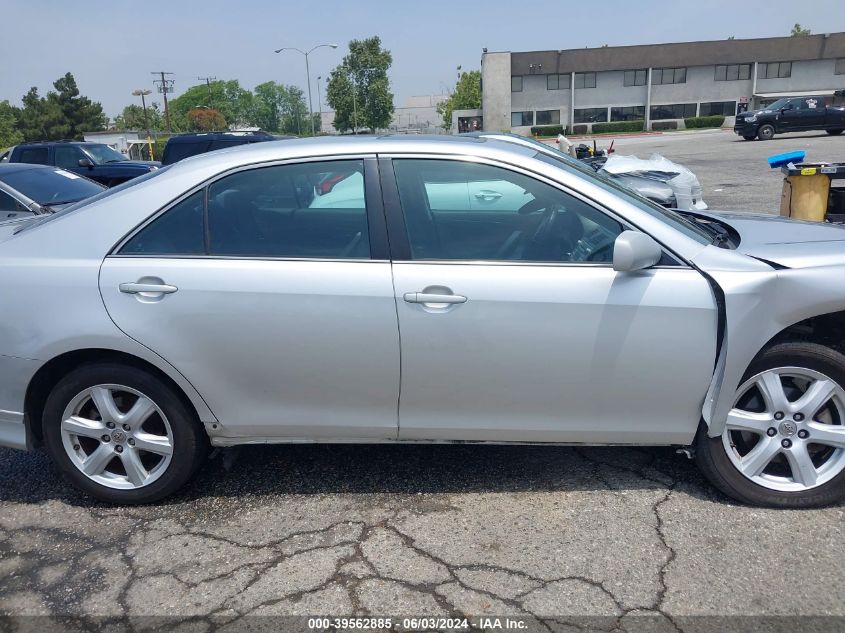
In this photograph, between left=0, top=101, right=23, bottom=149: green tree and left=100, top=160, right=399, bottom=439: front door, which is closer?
left=100, top=160, right=399, bottom=439: front door

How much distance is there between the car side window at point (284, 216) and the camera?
10.4 feet

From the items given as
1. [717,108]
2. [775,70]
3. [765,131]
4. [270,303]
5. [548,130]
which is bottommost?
[270,303]

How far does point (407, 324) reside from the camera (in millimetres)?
3006

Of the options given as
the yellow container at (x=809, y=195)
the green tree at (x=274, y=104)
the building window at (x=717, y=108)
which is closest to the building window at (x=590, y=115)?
the building window at (x=717, y=108)

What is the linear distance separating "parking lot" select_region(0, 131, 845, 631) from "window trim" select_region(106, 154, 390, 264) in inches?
45.6

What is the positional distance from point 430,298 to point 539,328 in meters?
0.48

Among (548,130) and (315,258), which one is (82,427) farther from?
(548,130)

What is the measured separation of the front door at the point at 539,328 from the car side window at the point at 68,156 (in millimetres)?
13966

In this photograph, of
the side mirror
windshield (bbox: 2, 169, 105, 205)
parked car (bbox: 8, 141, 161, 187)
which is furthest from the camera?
parked car (bbox: 8, 141, 161, 187)

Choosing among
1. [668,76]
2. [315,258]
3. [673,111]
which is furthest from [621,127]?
[315,258]

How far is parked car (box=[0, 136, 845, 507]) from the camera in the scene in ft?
9.75

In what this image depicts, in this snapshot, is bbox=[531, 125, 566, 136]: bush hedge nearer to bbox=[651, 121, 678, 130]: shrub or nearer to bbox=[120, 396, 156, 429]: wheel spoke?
bbox=[651, 121, 678, 130]: shrub

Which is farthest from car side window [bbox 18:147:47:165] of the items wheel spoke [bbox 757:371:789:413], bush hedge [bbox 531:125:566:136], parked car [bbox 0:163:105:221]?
bush hedge [bbox 531:125:566:136]

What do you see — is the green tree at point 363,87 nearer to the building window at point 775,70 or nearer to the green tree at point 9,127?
the green tree at point 9,127
